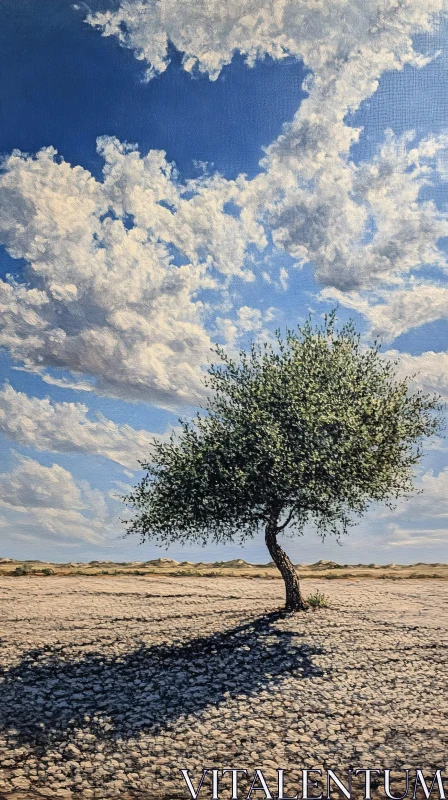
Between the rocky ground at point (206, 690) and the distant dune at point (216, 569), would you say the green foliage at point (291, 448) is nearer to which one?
the rocky ground at point (206, 690)

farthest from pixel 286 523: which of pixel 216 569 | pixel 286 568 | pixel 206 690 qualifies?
pixel 216 569

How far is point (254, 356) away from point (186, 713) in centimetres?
1328

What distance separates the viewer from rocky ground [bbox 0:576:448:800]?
15.8 meters

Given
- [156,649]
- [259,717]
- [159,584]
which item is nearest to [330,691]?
[259,717]

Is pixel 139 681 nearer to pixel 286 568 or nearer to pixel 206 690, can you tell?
pixel 206 690

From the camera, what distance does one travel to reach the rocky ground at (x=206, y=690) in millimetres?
15750

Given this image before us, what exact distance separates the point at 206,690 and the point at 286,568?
7.72 metres

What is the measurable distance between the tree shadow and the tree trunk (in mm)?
2244

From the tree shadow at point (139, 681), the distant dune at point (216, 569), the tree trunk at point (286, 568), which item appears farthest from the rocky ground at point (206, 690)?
the distant dune at point (216, 569)

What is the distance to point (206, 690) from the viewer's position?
67.6ft

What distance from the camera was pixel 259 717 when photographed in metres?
18.4

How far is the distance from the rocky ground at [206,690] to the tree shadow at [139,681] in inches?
2.5

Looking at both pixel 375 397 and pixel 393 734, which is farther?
pixel 375 397

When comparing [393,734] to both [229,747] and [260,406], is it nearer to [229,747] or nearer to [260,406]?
[229,747]
